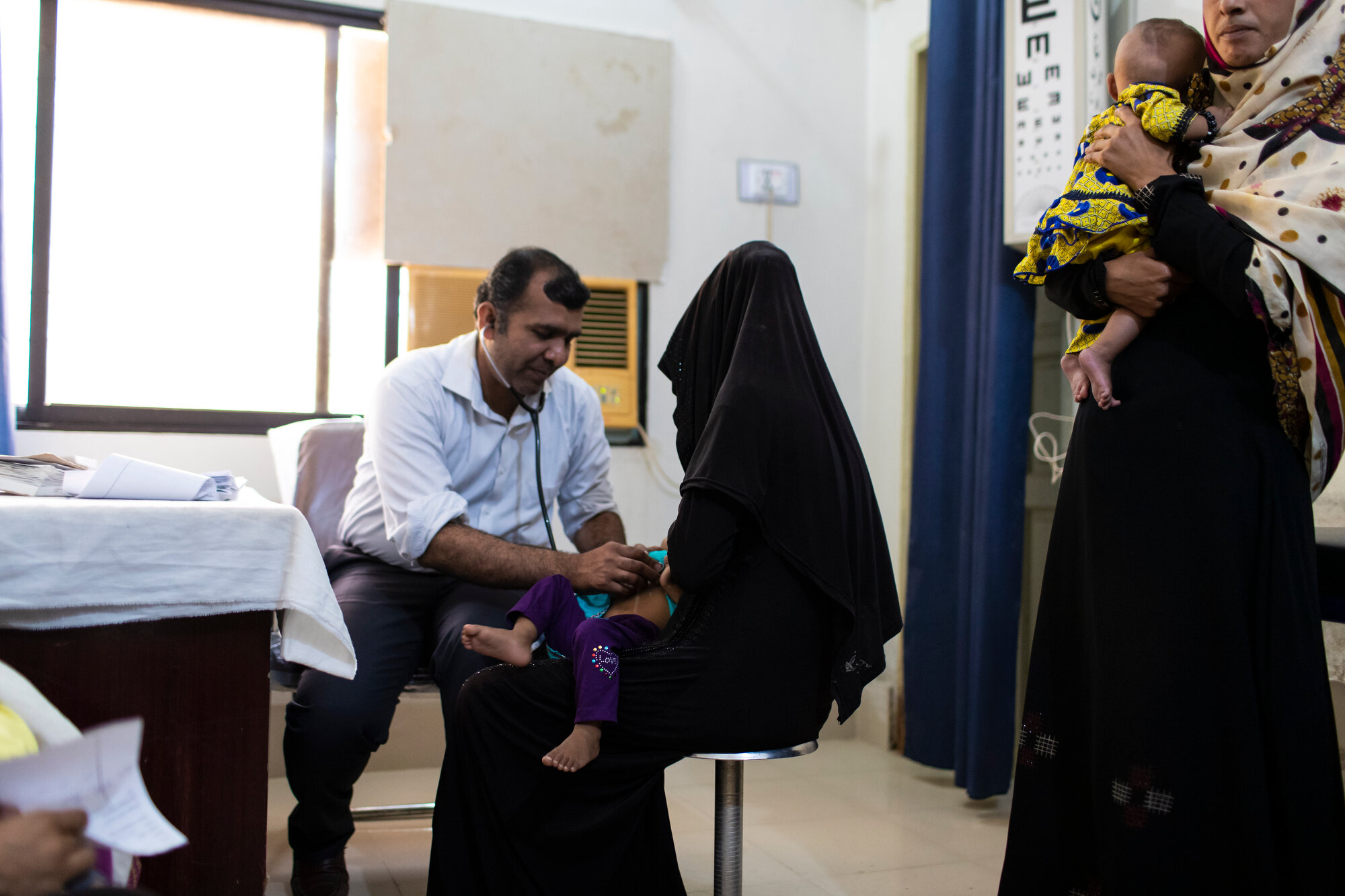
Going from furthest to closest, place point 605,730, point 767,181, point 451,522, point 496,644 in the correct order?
point 767,181, point 451,522, point 496,644, point 605,730

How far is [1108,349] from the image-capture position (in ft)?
4.46

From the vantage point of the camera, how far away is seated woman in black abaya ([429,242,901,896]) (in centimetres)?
143

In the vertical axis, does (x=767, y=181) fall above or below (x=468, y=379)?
above

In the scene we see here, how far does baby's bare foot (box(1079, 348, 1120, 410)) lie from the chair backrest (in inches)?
65.5

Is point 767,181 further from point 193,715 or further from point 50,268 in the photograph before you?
point 193,715

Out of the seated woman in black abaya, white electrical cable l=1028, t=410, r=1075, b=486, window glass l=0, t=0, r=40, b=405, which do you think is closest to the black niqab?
the seated woman in black abaya

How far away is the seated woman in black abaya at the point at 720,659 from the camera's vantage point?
143 cm

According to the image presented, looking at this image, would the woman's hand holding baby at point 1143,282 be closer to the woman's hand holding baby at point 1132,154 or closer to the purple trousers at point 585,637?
the woman's hand holding baby at point 1132,154

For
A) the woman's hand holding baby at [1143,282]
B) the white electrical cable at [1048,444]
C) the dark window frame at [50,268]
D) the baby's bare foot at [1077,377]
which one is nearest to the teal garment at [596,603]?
the baby's bare foot at [1077,377]

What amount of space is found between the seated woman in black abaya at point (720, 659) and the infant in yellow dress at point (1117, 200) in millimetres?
354

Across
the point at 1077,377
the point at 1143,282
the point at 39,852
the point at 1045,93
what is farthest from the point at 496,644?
the point at 1045,93

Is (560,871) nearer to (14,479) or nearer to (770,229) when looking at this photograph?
(14,479)

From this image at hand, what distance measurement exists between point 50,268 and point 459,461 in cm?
144

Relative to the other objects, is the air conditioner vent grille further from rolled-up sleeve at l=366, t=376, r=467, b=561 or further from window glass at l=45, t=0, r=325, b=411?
rolled-up sleeve at l=366, t=376, r=467, b=561
